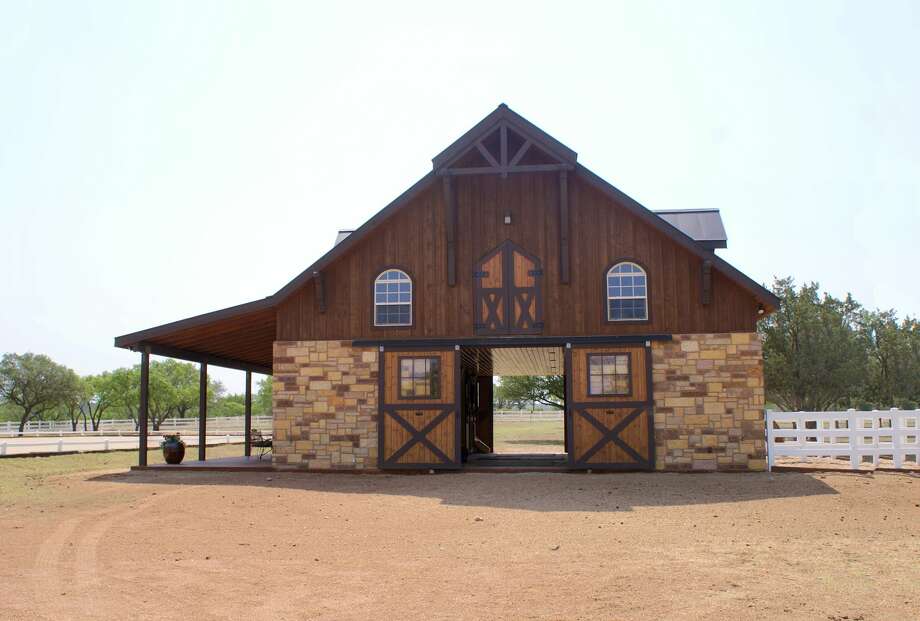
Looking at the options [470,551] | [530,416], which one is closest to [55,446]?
[470,551]

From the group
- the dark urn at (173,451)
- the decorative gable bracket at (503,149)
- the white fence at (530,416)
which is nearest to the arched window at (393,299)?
the decorative gable bracket at (503,149)

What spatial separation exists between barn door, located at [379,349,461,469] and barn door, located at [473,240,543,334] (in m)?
1.04

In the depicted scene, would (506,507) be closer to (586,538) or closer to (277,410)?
(586,538)

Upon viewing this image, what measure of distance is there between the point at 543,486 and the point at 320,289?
6.36 metres

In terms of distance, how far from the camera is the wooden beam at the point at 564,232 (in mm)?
17109

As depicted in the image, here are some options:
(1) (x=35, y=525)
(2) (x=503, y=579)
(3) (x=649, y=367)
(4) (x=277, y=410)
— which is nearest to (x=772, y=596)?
(2) (x=503, y=579)

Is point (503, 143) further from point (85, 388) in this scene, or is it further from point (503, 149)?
point (85, 388)

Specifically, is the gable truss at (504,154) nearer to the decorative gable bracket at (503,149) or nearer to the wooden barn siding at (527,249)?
the decorative gable bracket at (503,149)

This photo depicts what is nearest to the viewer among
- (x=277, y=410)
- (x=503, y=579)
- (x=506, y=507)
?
(x=503, y=579)

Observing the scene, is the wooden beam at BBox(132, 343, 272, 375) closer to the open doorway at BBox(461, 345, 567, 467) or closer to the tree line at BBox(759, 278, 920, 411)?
the open doorway at BBox(461, 345, 567, 467)

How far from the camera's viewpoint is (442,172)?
1727 cm

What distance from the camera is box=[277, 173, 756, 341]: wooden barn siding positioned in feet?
55.9

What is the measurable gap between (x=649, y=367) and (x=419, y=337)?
466cm

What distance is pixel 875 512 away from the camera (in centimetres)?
1150
